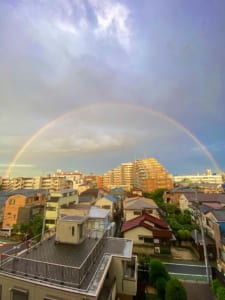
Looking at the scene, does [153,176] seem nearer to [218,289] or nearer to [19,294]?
[218,289]

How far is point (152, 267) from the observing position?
11227 mm

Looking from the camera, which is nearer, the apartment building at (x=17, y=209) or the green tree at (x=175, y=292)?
the green tree at (x=175, y=292)

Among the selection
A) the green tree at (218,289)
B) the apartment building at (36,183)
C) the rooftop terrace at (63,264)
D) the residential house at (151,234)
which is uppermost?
the apartment building at (36,183)

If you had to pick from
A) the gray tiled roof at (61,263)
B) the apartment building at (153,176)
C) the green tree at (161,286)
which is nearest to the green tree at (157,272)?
the green tree at (161,286)

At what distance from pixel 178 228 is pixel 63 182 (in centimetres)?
6252

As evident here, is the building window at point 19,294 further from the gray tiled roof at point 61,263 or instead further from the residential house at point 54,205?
the residential house at point 54,205

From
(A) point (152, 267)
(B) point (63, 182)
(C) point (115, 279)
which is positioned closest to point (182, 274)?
(A) point (152, 267)

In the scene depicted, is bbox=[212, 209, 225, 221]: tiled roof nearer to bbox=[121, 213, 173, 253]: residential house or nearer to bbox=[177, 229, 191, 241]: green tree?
bbox=[177, 229, 191, 241]: green tree

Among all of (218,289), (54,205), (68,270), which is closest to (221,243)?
(218,289)

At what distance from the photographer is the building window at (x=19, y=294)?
629 cm

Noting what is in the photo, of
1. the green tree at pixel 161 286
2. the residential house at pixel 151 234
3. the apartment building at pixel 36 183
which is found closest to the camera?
the green tree at pixel 161 286

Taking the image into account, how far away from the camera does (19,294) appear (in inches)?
255

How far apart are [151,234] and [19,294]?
1410cm

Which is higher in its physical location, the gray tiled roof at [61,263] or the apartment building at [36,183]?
the apartment building at [36,183]
